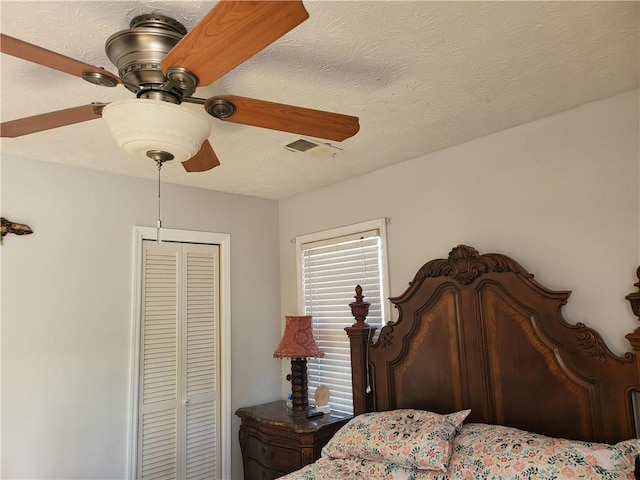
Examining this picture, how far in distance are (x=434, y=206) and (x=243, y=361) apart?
194 centimetres

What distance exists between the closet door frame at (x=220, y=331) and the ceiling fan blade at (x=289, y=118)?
1884 millimetres

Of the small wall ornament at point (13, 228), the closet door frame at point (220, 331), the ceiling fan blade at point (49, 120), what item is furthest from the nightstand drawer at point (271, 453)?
the ceiling fan blade at point (49, 120)

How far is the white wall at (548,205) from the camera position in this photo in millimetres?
2041

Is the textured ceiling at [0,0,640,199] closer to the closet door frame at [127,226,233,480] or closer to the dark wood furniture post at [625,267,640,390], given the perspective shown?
the closet door frame at [127,226,233,480]

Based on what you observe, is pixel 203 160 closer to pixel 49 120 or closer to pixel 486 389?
pixel 49 120

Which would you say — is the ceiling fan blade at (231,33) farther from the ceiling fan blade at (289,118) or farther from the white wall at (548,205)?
the white wall at (548,205)

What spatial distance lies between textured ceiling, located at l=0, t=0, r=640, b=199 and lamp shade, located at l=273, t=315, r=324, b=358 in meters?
1.31

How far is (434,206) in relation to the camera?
279cm

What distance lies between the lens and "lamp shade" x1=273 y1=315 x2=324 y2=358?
3.20 metres

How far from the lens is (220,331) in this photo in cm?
346

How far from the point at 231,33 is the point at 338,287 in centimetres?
248

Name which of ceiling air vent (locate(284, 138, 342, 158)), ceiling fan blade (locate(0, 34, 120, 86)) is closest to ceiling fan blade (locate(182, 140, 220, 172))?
ceiling fan blade (locate(0, 34, 120, 86))

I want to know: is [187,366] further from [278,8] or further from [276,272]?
[278,8]

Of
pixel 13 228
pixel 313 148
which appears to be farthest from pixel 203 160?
pixel 13 228
